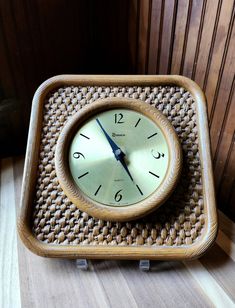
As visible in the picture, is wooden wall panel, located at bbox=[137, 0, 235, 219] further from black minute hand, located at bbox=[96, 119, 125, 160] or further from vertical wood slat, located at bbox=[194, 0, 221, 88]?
black minute hand, located at bbox=[96, 119, 125, 160]

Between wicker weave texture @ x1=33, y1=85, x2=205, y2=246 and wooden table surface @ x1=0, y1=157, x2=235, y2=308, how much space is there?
8 cm

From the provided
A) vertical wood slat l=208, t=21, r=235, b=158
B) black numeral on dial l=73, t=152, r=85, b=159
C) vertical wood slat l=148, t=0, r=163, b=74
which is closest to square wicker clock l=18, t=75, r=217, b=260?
black numeral on dial l=73, t=152, r=85, b=159

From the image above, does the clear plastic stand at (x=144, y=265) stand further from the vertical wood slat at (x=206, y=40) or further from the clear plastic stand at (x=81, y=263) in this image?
the vertical wood slat at (x=206, y=40)

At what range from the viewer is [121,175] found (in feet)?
1.80

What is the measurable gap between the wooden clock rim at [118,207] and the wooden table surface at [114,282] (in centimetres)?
13

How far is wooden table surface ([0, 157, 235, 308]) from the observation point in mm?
519

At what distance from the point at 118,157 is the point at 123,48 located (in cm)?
49

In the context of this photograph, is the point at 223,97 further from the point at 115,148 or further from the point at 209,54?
the point at 115,148

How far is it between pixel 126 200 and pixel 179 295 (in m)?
0.20

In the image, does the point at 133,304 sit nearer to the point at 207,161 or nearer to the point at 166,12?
the point at 207,161

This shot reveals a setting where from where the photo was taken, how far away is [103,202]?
0.53 meters

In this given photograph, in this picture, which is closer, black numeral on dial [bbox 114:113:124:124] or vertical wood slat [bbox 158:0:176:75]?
black numeral on dial [bbox 114:113:124:124]

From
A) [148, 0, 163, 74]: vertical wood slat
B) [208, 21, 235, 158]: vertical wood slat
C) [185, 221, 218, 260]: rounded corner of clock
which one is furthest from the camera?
[148, 0, 163, 74]: vertical wood slat

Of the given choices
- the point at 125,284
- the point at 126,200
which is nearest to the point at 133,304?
the point at 125,284
